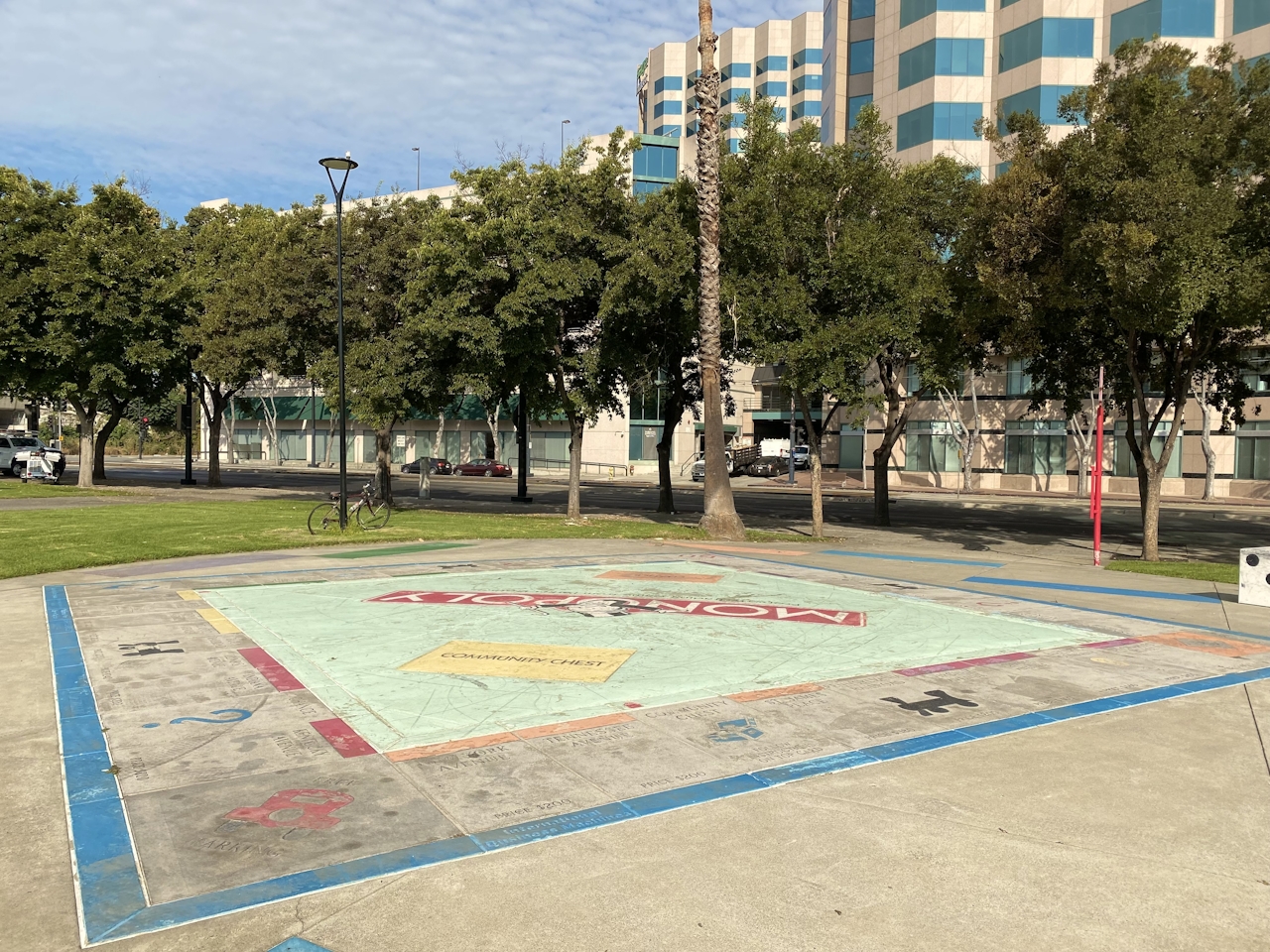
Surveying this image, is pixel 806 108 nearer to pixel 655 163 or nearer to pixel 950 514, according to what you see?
pixel 655 163

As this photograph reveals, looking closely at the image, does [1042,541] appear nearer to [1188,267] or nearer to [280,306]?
[1188,267]

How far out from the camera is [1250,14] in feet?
139

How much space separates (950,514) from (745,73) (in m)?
67.1

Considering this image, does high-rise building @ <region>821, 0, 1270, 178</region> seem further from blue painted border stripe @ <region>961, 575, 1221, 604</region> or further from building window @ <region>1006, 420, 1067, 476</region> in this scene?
blue painted border stripe @ <region>961, 575, 1221, 604</region>

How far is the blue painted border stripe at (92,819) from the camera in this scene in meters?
4.25

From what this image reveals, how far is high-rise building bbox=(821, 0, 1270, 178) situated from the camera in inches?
1716

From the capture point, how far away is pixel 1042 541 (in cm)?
2453

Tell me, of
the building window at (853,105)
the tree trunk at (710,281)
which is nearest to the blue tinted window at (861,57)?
the building window at (853,105)

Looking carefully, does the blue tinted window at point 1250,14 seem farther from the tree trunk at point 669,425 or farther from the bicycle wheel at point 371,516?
the bicycle wheel at point 371,516

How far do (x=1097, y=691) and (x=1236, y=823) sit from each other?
2876 millimetres

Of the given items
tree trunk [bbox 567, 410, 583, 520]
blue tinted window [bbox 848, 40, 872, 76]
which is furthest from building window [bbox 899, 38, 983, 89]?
tree trunk [bbox 567, 410, 583, 520]

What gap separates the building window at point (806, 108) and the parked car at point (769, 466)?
120 feet

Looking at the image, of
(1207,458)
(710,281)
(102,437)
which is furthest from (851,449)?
(102,437)

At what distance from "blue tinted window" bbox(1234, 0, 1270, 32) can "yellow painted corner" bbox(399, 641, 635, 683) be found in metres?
47.7
